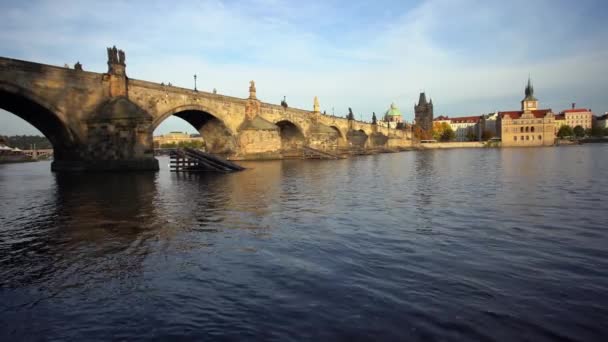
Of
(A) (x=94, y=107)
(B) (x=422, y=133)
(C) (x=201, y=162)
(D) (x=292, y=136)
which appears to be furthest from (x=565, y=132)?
(A) (x=94, y=107)

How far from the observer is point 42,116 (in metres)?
27.9

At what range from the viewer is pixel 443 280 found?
5.53 meters

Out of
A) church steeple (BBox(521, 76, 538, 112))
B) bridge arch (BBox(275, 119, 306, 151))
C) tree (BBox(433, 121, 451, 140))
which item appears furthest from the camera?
tree (BBox(433, 121, 451, 140))

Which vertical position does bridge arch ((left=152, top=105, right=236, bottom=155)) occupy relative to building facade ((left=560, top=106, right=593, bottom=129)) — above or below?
below

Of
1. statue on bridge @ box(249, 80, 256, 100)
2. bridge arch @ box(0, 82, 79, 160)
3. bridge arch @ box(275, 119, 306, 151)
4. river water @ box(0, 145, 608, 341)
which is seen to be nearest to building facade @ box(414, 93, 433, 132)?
bridge arch @ box(275, 119, 306, 151)

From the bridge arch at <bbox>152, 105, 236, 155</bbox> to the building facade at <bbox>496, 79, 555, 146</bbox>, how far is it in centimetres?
10944

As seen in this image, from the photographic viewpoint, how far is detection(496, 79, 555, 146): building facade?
123562 mm

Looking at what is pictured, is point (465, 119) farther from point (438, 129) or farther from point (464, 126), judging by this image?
point (438, 129)

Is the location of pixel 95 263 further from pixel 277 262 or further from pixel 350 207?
pixel 350 207

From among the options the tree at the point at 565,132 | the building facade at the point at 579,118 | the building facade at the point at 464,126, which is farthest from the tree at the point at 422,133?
the building facade at the point at 579,118

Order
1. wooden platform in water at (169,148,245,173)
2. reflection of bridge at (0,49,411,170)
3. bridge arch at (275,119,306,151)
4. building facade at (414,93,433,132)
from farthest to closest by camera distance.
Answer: building facade at (414,93,433,132) < bridge arch at (275,119,306,151) < wooden platform in water at (169,148,245,173) < reflection of bridge at (0,49,411,170)

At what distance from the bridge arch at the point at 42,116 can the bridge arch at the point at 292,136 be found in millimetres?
36945

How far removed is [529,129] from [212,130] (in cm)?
11653

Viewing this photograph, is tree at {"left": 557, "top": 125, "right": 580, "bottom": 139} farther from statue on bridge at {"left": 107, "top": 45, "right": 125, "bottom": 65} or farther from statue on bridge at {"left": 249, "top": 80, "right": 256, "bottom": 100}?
statue on bridge at {"left": 107, "top": 45, "right": 125, "bottom": 65}
